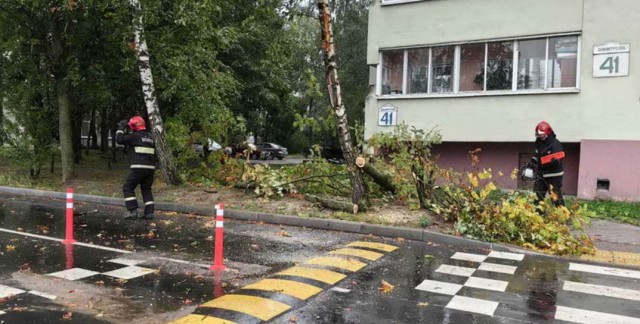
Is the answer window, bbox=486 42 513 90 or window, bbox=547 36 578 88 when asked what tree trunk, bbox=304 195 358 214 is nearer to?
window, bbox=486 42 513 90

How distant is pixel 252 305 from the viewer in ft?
16.7

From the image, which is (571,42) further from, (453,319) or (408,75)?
(453,319)

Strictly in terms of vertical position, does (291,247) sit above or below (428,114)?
below

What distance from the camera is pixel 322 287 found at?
18.9ft

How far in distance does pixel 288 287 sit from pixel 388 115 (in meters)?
11.3

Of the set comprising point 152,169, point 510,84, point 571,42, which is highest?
point 571,42

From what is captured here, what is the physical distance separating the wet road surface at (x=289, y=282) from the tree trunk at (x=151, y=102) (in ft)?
14.5

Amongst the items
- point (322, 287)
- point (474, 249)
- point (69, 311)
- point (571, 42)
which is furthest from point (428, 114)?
point (69, 311)

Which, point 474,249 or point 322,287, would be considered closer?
point 322,287

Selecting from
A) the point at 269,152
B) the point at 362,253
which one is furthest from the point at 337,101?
the point at 269,152

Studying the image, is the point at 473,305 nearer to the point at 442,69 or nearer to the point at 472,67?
the point at 472,67

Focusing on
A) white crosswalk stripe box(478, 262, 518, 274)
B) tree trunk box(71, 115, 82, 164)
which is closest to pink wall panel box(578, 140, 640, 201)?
white crosswalk stripe box(478, 262, 518, 274)

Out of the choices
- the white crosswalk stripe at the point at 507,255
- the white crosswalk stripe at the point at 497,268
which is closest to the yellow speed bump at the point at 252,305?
the white crosswalk stripe at the point at 497,268

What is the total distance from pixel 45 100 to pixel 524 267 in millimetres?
16335
